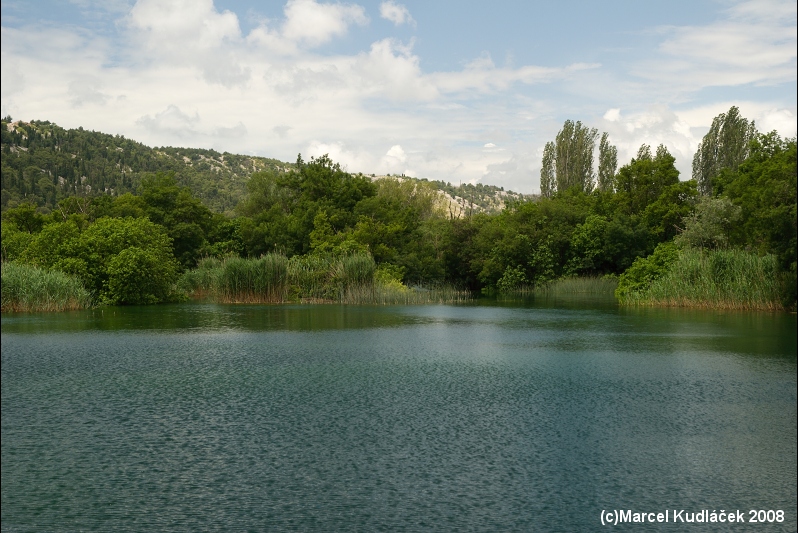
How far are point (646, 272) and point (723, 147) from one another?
23548 mm

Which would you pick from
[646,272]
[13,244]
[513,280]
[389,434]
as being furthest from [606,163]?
[389,434]

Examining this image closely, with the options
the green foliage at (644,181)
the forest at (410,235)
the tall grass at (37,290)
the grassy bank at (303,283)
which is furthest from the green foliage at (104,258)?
the green foliage at (644,181)

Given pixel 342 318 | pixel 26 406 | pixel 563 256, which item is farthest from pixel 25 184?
pixel 26 406

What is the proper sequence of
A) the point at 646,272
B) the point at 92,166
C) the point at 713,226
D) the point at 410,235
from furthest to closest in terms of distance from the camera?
1. the point at 92,166
2. the point at 410,235
3. the point at 646,272
4. the point at 713,226

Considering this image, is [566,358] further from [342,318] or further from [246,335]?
[342,318]

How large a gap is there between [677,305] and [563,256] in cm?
2142

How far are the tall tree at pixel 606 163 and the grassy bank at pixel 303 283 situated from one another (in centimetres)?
3404

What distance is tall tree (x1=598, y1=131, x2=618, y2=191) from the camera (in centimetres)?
6272

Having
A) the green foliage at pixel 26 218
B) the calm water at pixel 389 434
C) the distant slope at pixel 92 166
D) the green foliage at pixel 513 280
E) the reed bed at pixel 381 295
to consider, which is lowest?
the calm water at pixel 389 434

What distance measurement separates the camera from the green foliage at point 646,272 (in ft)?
113

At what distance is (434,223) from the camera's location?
57.2 m

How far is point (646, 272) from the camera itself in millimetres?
35500

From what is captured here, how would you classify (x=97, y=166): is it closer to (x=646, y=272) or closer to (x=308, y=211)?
(x=308, y=211)

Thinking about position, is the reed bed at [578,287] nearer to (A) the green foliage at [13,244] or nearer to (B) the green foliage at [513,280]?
(B) the green foliage at [513,280]
